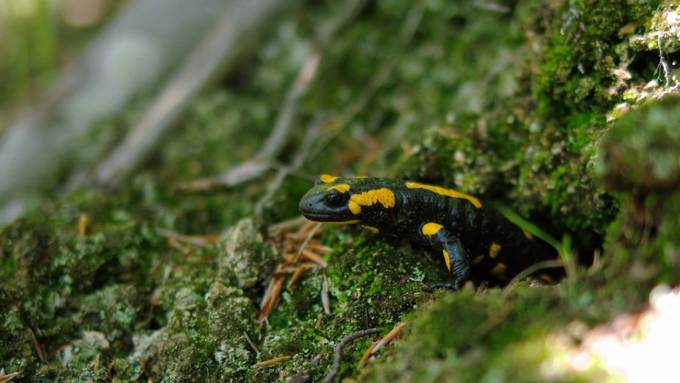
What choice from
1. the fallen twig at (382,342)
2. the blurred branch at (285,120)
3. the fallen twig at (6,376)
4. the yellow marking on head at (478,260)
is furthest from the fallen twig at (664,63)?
the fallen twig at (6,376)

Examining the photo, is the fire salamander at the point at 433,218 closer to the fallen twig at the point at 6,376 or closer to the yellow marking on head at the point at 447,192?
the yellow marking on head at the point at 447,192

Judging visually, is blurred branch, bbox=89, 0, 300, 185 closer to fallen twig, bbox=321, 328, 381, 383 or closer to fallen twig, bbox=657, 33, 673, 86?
fallen twig, bbox=321, 328, 381, 383

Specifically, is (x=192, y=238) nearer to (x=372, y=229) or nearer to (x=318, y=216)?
(x=318, y=216)

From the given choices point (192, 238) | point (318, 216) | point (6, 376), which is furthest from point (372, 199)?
point (6, 376)

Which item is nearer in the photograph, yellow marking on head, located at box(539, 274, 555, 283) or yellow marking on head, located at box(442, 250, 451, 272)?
yellow marking on head, located at box(442, 250, 451, 272)

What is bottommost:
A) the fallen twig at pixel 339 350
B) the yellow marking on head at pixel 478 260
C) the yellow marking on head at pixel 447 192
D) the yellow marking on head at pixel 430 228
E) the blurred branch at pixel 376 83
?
the yellow marking on head at pixel 478 260

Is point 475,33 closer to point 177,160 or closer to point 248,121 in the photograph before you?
point 248,121

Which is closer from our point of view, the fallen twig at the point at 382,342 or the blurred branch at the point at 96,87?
the fallen twig at the point at 382,342

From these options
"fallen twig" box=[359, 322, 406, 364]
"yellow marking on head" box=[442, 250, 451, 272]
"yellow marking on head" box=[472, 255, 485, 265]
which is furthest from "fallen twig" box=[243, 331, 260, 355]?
"yellow marking on head" box=[472, 255, 485, 265]
